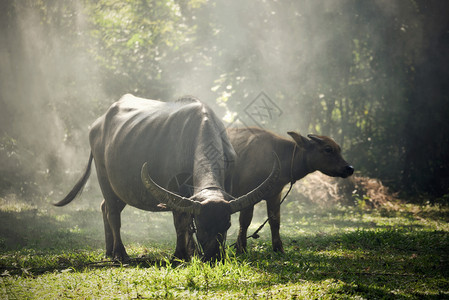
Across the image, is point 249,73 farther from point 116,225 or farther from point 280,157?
point 116,225

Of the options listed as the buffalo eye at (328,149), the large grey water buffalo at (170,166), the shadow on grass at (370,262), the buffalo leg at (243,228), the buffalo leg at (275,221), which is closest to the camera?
the shadow on grass at (370,262)

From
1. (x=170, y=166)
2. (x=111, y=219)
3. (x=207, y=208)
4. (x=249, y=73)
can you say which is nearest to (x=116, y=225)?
(x=111, y=219)

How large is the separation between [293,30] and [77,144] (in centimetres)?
953

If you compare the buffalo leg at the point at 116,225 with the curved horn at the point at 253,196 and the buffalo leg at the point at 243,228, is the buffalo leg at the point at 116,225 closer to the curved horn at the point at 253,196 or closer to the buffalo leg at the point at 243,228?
the buffalo leg at the point at 243,228

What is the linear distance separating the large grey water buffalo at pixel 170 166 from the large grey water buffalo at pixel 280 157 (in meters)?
1.09

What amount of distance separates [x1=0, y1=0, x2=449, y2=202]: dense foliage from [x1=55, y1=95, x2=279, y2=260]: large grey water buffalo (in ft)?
23.8

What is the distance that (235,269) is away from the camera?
5195mm

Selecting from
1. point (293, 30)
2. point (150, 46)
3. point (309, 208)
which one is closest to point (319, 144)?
point (309, 208)

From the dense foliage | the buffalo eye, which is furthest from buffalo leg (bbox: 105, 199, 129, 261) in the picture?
the dense foliage

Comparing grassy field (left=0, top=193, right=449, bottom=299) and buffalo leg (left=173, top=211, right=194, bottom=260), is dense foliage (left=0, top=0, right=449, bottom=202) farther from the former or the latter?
buffalo leg (left=173, top=211, right=194, bottom=260)

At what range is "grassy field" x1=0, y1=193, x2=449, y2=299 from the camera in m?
4.56

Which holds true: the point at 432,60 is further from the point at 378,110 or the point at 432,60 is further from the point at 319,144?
the point at 319,144

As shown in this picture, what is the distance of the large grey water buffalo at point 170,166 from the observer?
5477 millimetres

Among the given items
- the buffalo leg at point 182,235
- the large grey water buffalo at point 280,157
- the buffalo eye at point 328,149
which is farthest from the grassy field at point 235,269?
the buffalo eye at point 328,149
